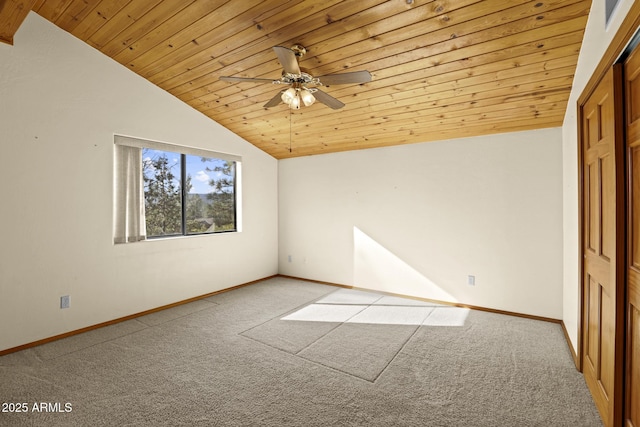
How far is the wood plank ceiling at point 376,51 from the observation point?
2.20 meters

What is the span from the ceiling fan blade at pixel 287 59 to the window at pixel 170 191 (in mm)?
2423

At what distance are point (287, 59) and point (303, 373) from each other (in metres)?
2.33

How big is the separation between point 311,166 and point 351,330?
9.62 feet

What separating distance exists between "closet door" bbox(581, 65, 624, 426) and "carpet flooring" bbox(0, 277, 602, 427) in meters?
0.29

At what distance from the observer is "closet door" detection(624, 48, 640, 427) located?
1429 mm

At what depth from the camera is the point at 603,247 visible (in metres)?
1.82

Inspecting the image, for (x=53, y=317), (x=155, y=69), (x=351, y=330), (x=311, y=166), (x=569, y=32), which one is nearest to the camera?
(x=569, y=32)

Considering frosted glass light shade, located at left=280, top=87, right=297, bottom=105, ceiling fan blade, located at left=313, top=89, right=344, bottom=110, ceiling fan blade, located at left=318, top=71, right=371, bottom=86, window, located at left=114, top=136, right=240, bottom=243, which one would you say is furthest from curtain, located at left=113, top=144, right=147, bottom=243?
ceiling fan blade, located at left=318, top=71, right=371, bottom=86

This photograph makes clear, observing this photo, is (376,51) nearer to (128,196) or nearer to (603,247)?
(603,247)

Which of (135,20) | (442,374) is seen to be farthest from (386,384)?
(135,20)

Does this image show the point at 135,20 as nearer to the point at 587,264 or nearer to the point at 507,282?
the point at 587,264

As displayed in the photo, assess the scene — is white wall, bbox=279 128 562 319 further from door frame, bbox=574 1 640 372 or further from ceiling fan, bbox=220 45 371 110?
ceiling fan, bbox=220 45 371 110

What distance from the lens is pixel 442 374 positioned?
93.5 inches

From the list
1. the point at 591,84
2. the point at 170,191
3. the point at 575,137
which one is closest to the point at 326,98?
the point at 591,84
